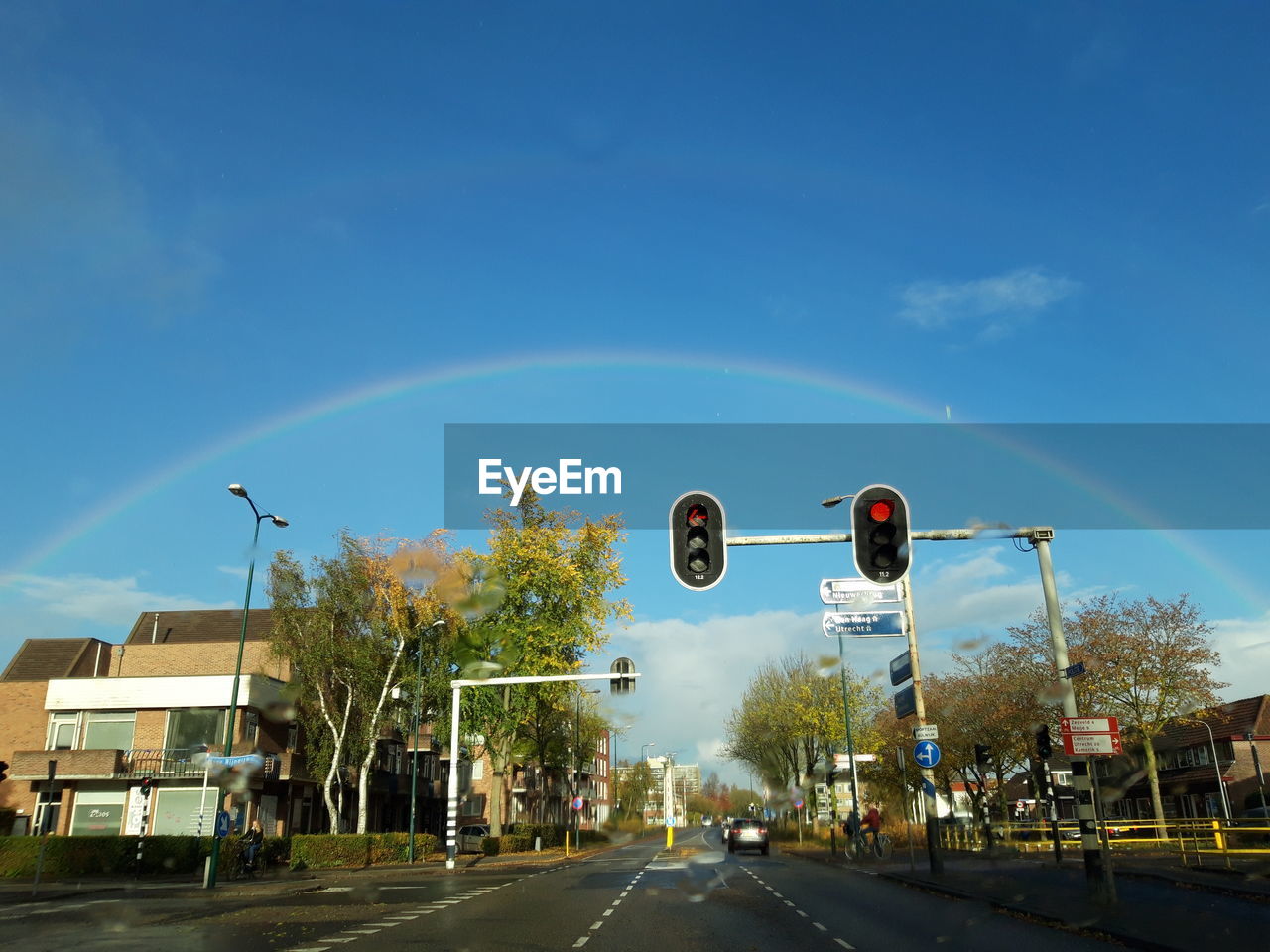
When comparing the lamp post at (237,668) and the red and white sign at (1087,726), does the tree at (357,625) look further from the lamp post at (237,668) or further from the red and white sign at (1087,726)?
the red and white sign at (1087,726)

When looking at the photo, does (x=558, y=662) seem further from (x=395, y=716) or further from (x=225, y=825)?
(x=225, y=825)

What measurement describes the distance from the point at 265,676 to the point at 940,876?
3465cm

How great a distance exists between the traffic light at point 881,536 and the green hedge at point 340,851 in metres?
32.5

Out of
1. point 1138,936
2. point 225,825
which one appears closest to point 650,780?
point 225,825

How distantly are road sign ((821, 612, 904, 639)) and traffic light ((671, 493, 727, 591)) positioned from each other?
1240 cm

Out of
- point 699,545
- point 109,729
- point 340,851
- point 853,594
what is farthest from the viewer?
point 109,729

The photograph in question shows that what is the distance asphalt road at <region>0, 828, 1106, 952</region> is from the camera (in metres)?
13.4

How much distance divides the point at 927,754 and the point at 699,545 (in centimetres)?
1572

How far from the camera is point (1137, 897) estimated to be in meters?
17.7

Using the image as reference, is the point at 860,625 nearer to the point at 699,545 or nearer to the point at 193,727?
the point at 699,545

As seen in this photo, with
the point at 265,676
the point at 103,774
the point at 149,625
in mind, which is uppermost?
the point at 149,625

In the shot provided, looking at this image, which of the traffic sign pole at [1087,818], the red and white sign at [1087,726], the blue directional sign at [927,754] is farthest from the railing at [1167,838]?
the blue directional sign at [927,754]

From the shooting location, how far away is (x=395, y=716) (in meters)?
50.7

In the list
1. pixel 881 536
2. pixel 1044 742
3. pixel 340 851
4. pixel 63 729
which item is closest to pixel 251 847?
pixel 340 851
